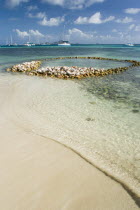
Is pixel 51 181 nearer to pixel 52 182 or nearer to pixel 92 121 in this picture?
pixel 52 182

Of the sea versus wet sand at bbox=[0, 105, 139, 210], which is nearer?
wet sand at bbox=[0, 105, 139, 210]

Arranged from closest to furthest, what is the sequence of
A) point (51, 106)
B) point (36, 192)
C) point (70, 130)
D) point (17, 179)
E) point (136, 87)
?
point (36, 192) < point (17, 179) < point (70, 130) < point (51, 106) < point (136, 87)

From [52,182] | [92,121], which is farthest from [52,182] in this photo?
[92,121]

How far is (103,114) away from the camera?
686 cm

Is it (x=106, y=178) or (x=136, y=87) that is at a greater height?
(x=136, y=87)

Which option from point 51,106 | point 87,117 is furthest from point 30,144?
point 51,106

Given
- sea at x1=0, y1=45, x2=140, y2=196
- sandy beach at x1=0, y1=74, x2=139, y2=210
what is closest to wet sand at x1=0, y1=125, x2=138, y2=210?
sandy beach at x1=0, y1=74, x2=139, y2=210

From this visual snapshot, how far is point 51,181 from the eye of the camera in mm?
3275

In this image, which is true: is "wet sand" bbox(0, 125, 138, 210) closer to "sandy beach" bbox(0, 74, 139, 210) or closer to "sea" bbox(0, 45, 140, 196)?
"sandy beach" bbox(0, 74, 139, 210)

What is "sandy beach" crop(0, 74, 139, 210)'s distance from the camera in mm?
2818

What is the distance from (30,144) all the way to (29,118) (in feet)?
6.53

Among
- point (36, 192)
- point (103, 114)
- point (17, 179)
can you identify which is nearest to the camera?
point (36, 192)

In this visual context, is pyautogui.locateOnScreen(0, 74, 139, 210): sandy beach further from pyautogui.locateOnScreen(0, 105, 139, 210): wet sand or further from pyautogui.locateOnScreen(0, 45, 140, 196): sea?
pyautogui.locateOnScreen(0, 45, 140, 196): sea

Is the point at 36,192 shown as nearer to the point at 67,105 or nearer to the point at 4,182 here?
the point at 4,182
